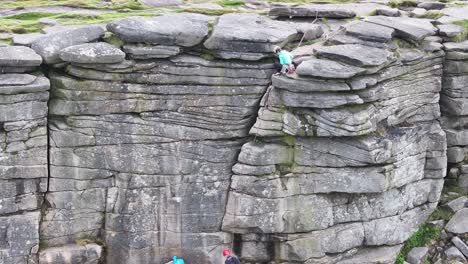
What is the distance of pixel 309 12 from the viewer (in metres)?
29.3

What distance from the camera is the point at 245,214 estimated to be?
26125 mm

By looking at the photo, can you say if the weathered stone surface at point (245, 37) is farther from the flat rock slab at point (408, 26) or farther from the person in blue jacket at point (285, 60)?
the flat rock slab at point (408, 26)

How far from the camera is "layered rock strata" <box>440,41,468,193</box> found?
93.0 ft

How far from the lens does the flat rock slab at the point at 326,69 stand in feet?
79.7

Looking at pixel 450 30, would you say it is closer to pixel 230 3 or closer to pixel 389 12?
pixel 389 12

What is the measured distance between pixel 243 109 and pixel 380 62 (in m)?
4.94

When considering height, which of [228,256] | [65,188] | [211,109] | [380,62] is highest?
[380,62]

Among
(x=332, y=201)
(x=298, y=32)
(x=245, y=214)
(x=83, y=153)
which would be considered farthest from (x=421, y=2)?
(x=83, y=153)

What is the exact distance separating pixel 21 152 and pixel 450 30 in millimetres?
16522

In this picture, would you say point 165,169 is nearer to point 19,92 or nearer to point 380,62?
point 19,92

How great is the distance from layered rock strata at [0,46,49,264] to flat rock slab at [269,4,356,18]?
9.94 m

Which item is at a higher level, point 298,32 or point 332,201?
point 298,32

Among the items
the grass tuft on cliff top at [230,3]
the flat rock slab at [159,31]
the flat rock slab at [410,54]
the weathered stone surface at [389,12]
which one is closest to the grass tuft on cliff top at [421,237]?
the flat rock slab at [410,54]

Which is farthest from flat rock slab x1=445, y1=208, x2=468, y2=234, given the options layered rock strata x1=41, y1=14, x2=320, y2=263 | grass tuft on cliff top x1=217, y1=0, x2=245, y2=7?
grass tuft on cliff top x1=217, y1=0, x2=245, y2=7
